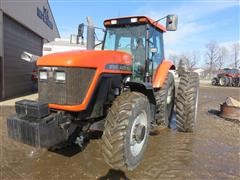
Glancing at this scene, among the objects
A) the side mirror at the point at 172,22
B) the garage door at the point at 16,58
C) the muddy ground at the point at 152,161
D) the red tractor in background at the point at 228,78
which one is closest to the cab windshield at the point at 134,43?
the side mirror at the point at 172,22

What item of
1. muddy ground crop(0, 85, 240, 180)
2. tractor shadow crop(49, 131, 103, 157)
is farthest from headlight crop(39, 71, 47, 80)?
muddy ground crop(0, 85, 240, 180)

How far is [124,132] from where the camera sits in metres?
3.87

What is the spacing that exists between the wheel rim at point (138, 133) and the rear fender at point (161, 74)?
1.36 meters

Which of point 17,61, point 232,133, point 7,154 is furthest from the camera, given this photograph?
point 17,61

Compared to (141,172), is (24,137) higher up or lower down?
higher up

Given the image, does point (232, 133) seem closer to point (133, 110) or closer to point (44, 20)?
point (133, 110)

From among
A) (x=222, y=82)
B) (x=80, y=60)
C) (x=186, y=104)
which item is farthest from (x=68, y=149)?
(x=222, y=82)

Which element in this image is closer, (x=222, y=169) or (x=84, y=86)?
(x=84, y=86)

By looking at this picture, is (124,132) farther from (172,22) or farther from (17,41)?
(17,41)

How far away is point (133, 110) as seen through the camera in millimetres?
4082

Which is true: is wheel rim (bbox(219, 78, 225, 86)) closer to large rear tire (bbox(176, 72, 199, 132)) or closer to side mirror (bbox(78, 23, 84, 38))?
large rear tire (bbox(176, 72, 199, 132))

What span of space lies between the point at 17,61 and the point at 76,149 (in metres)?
9.98

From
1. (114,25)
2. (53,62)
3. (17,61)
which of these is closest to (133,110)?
(53,62)

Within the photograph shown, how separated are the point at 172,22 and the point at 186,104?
1847mm
